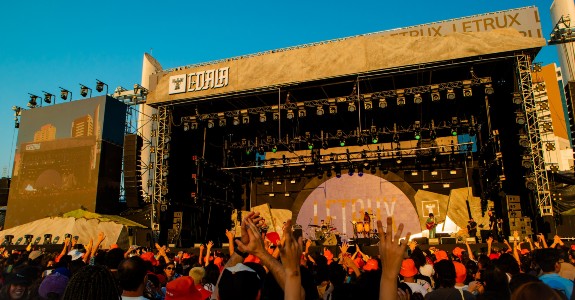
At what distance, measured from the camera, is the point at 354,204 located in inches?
946

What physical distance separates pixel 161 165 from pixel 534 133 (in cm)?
1700

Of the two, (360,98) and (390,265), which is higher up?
(360,98)

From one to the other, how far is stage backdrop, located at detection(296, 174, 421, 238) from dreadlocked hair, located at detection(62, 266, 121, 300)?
21.5m

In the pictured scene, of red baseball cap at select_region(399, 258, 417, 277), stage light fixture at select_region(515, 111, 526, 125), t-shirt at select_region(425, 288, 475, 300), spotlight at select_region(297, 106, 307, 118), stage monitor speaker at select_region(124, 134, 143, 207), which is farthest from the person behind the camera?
stage monitor speaker at select_region(124, 134, 143, 207)

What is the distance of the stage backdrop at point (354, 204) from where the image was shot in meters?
23.4

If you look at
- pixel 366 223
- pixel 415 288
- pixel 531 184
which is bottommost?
pixel 415 288

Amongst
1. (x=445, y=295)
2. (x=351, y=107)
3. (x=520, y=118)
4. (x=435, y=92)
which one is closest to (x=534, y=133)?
(x=520, y=118)

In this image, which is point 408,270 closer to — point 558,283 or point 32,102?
point 558,283

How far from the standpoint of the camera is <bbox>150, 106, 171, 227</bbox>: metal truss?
21609 mm

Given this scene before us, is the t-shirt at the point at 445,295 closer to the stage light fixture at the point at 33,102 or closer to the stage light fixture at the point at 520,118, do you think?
the stage light fixture at the point at 520,118

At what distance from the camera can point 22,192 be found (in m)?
27.4

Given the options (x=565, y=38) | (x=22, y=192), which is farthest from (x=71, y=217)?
(x=565, y=38)

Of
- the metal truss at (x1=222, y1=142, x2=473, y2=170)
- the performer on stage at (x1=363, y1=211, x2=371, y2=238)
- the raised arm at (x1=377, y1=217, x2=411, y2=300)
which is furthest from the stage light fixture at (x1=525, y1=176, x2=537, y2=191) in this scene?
the raised arm at (x1=377, y1=217, x2=411, y2=300)

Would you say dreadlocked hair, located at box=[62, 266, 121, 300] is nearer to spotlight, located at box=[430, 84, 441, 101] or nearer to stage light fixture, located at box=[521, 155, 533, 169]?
stage light fixture, located at box=[521, 155, 533, 169]
